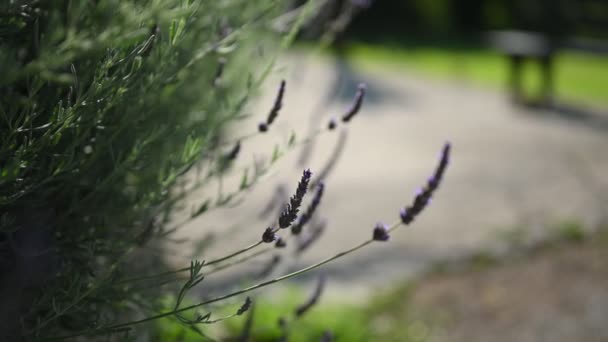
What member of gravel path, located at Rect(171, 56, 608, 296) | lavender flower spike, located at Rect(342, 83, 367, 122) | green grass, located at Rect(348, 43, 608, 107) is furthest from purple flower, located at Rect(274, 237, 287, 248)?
green grass, located at Rect(348, 43, 608, 107)

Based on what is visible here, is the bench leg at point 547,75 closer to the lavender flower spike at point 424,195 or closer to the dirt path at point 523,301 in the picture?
the dirt path at point 523,301

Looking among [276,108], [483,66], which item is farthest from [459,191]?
[483,66]

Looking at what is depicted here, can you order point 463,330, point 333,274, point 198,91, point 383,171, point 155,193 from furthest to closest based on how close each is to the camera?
1. point 383,171
2. point 333,274
3. point 463,330
4. point 198,91
5. point 155,193

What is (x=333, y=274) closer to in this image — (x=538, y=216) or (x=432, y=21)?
(x=538, y=216)

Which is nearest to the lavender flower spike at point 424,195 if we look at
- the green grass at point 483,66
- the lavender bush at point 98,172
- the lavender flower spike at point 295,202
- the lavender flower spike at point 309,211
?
the lavender bush at point 98,172

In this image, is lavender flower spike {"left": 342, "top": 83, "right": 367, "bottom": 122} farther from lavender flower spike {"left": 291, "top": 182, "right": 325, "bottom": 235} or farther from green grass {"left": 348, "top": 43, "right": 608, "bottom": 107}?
green grass {"left": 348, "top": 43, "right": 608, "bottom": 107}

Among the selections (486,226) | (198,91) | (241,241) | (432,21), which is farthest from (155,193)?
(432,21)
